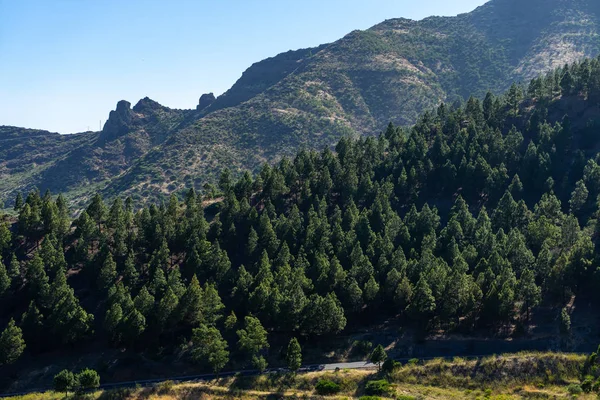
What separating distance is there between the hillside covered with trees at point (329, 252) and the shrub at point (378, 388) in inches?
620

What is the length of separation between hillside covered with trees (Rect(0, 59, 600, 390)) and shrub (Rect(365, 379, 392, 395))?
1574 cm

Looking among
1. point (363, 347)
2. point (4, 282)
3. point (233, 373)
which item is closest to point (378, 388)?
point (363, 347)

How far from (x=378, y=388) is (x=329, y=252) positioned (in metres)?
39.0

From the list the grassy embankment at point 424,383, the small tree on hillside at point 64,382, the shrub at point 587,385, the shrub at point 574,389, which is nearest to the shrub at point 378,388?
the grassy embankment at point 424,383

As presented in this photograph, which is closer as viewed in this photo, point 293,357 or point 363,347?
point 293,357

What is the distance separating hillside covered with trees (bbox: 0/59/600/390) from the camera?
82812 millimetres

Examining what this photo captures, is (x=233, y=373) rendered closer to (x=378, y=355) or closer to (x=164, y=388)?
(x=164, y=388)

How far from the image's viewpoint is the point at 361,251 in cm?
9700

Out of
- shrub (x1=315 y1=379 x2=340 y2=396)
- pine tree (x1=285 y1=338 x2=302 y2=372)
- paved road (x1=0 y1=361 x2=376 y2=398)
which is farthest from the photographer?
paved road (x1=0 y1=361 x2=376 y2=398)

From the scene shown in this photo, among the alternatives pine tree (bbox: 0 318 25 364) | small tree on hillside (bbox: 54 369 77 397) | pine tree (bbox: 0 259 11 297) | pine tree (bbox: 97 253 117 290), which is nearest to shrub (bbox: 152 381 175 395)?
small tree on hillside (bbox: 54 369 77 397)

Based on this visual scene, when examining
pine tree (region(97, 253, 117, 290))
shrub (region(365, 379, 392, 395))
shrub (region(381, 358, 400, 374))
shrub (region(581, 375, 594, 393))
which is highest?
pine tree (region(97, 253, 117, 290))

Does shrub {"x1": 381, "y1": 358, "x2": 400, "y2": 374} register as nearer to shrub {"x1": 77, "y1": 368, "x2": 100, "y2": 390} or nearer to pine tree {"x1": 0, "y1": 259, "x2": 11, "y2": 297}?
shrub {"x1": 77, "y1": 368, "x2": 100, "y2": 390}

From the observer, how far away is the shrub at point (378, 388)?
66.2 meters

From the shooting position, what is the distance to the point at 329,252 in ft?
335
